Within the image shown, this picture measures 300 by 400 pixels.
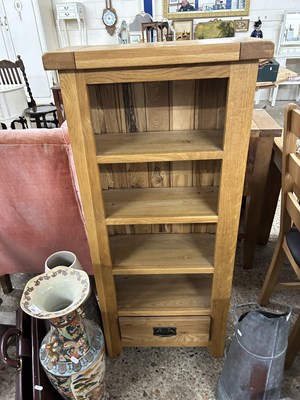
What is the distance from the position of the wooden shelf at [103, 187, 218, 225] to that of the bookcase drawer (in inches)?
19.7

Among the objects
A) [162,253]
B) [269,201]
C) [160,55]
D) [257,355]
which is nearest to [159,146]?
[160,55]

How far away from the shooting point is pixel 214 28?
4328 mm

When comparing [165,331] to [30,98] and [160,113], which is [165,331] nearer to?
[160,113]

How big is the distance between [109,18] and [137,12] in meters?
0.43

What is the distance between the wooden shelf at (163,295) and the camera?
121 centimetres

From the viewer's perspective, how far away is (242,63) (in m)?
0.73

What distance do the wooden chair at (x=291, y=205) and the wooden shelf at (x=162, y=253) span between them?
0.32 metres

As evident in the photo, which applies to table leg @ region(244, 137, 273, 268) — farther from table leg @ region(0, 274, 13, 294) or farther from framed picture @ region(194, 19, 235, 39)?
framed picture @ region(194, 19, 235, 39)

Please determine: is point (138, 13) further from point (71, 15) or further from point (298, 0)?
point (298, 0)

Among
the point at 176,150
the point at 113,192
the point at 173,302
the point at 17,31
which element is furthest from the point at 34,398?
the point at 17,31

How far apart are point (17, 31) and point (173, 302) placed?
454 centimetres

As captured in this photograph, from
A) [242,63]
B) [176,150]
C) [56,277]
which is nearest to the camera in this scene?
[242,63]

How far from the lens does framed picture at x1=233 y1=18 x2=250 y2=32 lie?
4.27 m

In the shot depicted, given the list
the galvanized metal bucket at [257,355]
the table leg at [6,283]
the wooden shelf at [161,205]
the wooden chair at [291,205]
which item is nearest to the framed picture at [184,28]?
the wooden chair at [291,205]
